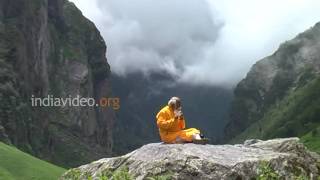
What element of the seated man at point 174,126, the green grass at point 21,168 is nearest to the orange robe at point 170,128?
the seated man at point 174,126

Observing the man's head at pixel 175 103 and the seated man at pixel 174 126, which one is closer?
the seated man at pixel 174 126

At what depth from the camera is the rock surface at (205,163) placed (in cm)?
2544

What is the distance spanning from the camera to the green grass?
114787mm

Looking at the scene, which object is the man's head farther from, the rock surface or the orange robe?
the rock surface

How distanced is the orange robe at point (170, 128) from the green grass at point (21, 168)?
81.9 m

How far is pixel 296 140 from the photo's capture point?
31.4 meters

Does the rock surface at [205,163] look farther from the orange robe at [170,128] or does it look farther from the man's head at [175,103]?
the man's head at [175,103]

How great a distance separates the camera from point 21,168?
11988cm

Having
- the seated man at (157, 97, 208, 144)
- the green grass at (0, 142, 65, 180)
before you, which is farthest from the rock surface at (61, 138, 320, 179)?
the green grass at (0, 142, 65, 180)

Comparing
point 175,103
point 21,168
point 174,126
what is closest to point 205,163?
point 174,126

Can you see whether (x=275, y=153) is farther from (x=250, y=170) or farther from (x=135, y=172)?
(x=135, y=172)

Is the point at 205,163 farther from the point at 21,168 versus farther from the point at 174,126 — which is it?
the point at 21,168

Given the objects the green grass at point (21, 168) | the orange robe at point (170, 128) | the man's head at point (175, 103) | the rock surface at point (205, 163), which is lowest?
the rock surface at point (205, 163)

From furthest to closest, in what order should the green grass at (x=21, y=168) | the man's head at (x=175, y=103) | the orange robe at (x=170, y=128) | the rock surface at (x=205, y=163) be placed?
the green grass at (x=21, y=168)
the man's head at (x=175, y=103)
the orange robe at (x=170, y=128)
the rock surface at (x=205, y=163)
